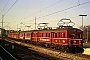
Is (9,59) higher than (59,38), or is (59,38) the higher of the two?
(59,38)

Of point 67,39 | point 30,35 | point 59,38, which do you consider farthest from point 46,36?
point 30,35

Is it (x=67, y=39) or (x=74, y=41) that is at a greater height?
(x=67, y=39)

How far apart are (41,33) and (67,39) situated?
1014cm

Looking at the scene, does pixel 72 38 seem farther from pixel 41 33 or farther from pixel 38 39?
pixel 38 39

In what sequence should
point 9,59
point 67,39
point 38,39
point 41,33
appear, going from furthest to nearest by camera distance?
point 38,39 < point 41,33 < point 67,39 < point 9,59

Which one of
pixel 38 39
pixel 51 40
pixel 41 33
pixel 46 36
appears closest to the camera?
pixel 51 40

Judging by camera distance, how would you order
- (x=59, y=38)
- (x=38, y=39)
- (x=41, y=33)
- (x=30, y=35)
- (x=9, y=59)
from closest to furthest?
1. (x=9, y=59)
2. (x=59, y=38)
3. (x=41, y=33)
4. (x=38, y=39)
5. (x=30, y=35)

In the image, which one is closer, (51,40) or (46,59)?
(46,59)

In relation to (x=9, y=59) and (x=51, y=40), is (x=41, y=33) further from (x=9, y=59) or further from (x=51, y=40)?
(x=9, y=59)

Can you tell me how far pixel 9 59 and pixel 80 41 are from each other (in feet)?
36.7

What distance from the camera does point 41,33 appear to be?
33.8 m

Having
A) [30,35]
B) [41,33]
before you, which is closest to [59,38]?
[41,33]

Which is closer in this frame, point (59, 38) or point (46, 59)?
point (46, 59)

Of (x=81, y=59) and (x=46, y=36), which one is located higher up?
(x=46, y=36)
